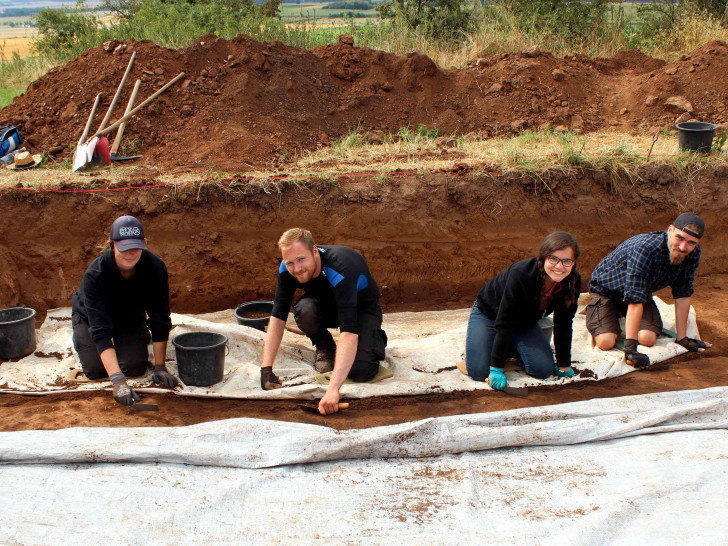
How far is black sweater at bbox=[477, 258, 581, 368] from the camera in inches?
138

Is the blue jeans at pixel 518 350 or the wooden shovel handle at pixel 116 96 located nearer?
the blue jeans at pixel 518 350

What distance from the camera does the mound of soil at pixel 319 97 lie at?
6484 millimetres

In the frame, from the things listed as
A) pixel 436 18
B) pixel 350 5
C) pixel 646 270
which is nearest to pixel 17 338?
pixel 646 270

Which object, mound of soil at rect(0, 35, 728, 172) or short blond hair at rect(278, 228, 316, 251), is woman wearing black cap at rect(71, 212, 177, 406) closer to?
short blond hair at rect(278, 228, 316, 251)

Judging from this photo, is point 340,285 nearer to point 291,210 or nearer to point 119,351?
point 119,351

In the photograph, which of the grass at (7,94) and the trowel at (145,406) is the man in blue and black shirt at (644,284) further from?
the grass at (7,94)

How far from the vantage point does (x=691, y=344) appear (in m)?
4.25

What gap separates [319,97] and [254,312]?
3321mm

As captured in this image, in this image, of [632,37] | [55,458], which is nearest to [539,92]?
[632,37]

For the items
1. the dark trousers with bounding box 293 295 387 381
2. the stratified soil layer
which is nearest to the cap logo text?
the dark trousers with bounding box 293 295 387 381

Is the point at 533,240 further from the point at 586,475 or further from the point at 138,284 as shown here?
the point at 138,284

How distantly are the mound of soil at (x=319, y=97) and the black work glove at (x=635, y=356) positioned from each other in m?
3.60

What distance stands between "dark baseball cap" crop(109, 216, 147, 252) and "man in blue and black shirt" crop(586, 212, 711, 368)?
303 centimetres

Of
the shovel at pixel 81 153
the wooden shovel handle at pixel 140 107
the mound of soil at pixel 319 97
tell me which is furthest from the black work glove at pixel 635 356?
the wooden shovel handle at pixel 140 107
